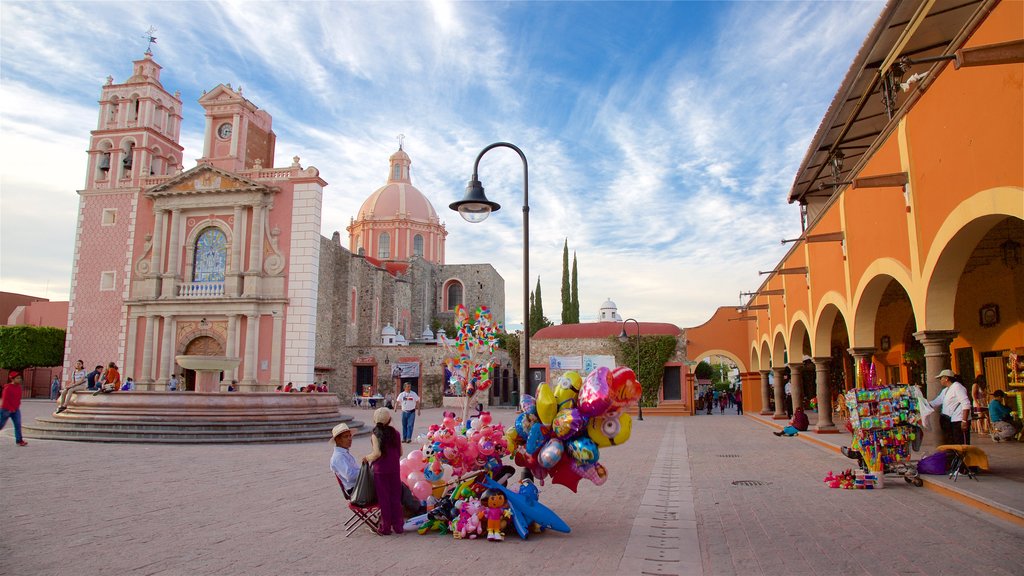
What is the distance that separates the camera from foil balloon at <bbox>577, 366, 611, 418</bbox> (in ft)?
17.9

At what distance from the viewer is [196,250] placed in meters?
29.5

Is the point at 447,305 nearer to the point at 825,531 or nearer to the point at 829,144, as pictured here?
the point at 829,144

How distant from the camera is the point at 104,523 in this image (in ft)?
19.1

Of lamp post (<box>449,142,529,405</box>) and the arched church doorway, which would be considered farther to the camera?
the arched church doorway

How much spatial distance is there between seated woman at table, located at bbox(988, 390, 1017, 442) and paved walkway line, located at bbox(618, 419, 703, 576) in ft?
22.5

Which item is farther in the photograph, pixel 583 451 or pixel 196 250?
pixel 196 250

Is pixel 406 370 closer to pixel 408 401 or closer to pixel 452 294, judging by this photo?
pixel 452 294

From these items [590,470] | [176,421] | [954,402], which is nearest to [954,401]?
[954,402]

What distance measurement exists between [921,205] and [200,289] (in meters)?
27.8

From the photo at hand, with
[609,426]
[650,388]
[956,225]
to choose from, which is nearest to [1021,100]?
[956,225]

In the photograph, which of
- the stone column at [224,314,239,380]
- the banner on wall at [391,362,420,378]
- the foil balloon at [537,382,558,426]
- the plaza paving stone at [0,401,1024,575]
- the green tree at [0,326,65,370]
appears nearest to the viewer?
the plaza paving stone at [0,401,1024,575]

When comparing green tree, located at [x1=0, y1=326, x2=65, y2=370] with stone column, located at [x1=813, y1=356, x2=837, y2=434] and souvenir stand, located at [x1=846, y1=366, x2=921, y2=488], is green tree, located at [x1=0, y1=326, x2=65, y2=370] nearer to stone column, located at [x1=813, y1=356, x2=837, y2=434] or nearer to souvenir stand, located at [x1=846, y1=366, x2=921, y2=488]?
stone column, located at [x1=813, y1=356, x2=837, y2=434]

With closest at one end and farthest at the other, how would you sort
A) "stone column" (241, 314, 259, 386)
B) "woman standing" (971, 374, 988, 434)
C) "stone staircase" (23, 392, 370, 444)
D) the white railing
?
1. "woman standing" (971, 374, 988, 434)
2. "stone staircase" (23, 392, 370, 444)
3. "stone column" (241, 314, 259, 386)
4. the white railing

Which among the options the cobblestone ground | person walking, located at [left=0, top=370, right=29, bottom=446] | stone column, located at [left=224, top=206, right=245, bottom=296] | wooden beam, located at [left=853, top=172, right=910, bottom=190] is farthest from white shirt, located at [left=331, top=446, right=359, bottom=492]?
stone column, located at [left=224, top=206, right=245, bottom=296]
